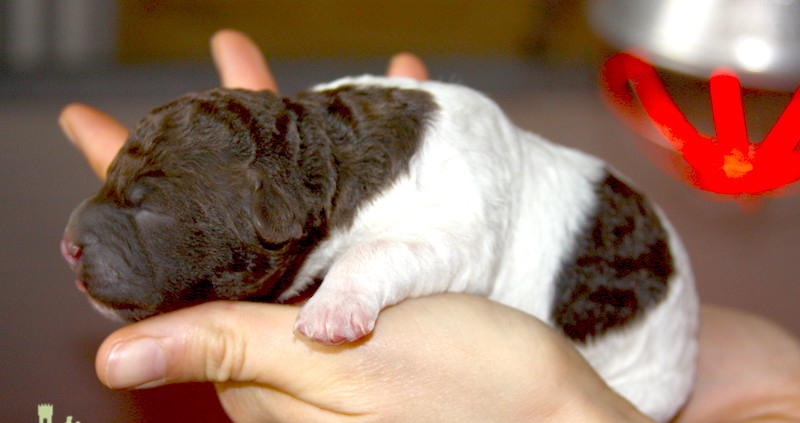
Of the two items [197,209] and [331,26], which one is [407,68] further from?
[331,26]

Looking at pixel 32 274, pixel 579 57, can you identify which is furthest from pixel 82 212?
pixel 579 57

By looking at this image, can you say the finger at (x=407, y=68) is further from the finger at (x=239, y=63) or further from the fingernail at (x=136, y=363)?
the fingernail at (x=136, y=363)

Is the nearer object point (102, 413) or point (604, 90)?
point (102, 413)

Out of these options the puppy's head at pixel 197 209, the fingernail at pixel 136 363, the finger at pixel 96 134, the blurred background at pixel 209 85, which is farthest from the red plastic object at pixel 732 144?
the finger at pixel 96 134

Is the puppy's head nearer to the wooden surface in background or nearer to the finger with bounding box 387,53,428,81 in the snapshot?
the finger with bounding box 387,53,428,81

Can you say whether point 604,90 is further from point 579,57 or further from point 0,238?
point 0,238

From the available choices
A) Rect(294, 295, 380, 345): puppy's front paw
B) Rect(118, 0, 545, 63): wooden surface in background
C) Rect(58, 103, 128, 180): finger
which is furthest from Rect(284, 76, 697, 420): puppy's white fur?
Rect(118, 0, 545, 63): wooden surface in background
